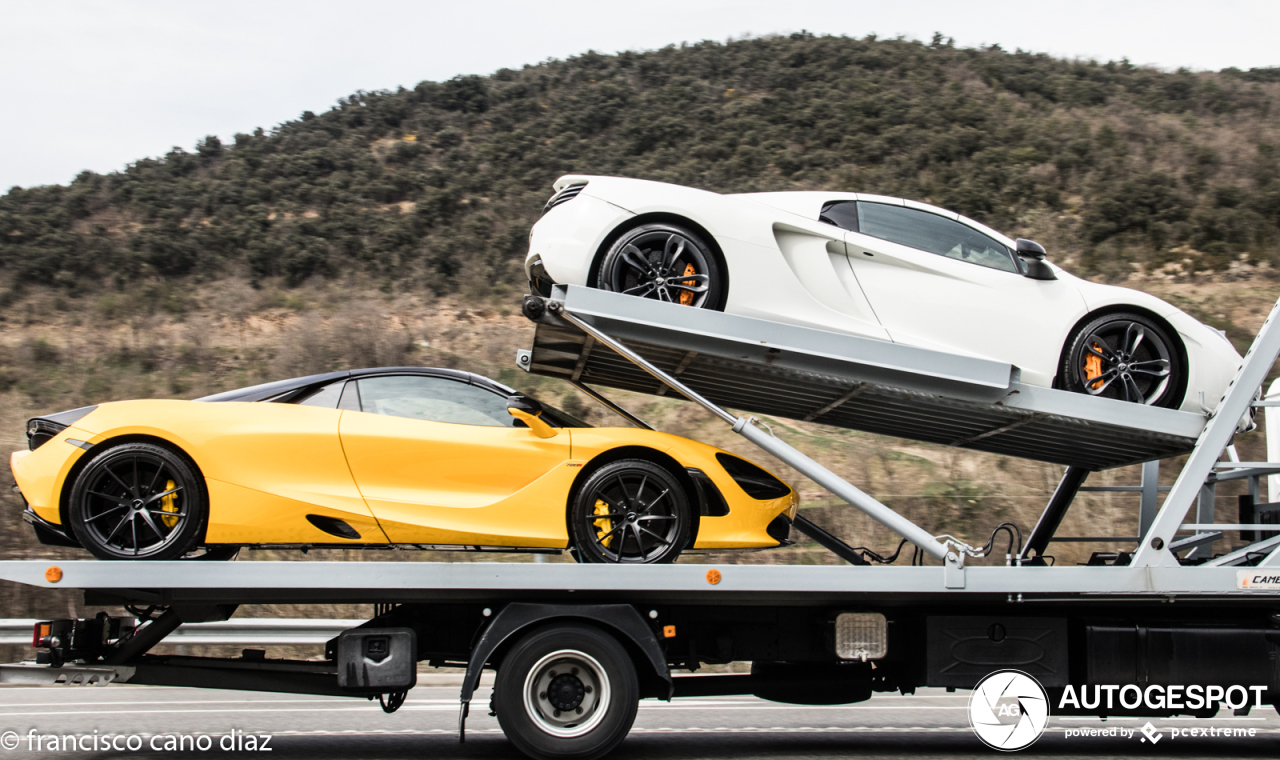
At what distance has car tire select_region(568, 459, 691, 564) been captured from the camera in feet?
16.9

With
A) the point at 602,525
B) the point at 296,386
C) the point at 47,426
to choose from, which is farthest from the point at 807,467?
the point at 47,426

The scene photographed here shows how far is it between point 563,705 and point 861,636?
173 cm

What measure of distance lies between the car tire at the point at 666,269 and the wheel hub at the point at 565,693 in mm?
2084

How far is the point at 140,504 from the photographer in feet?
16.0

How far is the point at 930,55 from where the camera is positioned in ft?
103

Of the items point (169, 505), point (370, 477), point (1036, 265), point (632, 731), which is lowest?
point (632, 731)

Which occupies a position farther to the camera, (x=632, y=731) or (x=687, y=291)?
(x=632, y=731)

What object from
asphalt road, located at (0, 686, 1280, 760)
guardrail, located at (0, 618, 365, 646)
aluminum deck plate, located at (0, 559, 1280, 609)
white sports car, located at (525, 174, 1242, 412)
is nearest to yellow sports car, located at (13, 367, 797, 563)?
aluminum deck plate, located at (0, 559, 1280, 609)

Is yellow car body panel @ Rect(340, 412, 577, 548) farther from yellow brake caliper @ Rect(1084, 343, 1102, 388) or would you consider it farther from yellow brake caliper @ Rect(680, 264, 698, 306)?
yellow brake caliper @ Rect(1084, 343, 1102, 388)

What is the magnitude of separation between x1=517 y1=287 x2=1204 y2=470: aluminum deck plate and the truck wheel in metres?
1.61

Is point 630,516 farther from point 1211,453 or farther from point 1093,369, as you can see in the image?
point 1211,453

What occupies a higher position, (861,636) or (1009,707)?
(861,636)

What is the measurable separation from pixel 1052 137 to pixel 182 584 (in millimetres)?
25033

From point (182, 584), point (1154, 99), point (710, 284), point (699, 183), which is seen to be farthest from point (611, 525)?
point (1154, 99)
